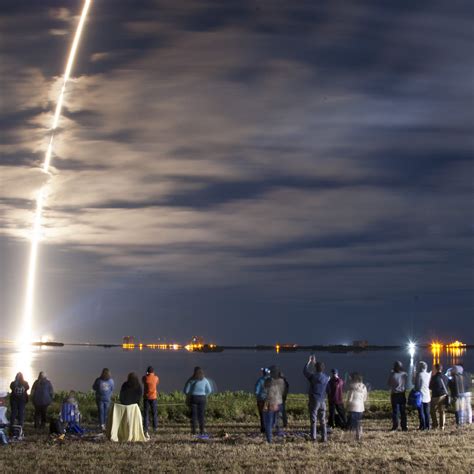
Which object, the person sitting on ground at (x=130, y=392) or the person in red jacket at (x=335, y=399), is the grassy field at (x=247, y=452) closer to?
the person in red jacket at (x=335, y=399)

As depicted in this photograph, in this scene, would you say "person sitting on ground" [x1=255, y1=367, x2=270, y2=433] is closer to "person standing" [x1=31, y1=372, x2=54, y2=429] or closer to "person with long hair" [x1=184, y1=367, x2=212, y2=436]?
"person with long hair" [x1=184, y1=367, x2=212, y2=436]

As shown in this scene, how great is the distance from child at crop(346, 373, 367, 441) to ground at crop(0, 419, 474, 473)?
335 millimetres

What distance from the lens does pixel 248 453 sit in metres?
17.5

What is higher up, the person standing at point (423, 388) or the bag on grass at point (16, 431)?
the person standing at point (423, 388)

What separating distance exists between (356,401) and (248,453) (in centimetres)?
325

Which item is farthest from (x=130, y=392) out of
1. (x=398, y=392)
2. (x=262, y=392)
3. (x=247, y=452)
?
(x=398, y=392)

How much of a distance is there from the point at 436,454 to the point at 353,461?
1.95 metres

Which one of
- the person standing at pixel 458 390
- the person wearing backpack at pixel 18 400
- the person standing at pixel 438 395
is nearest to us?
the person wearing backpack at pixel 18 400

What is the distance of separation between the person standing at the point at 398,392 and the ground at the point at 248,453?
61 centimetres

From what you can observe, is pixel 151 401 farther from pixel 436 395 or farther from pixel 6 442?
pixel 436 395

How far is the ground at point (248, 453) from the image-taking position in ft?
52.2

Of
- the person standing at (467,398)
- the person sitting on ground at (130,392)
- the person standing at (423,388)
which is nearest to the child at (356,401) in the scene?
the person standing at (423,388)

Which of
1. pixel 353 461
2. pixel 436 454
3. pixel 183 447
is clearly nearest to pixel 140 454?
pixel 183 447

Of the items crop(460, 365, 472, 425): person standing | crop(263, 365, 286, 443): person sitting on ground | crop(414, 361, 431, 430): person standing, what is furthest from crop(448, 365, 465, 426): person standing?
crop(263, 365, 286, 443): person sitting on ground
